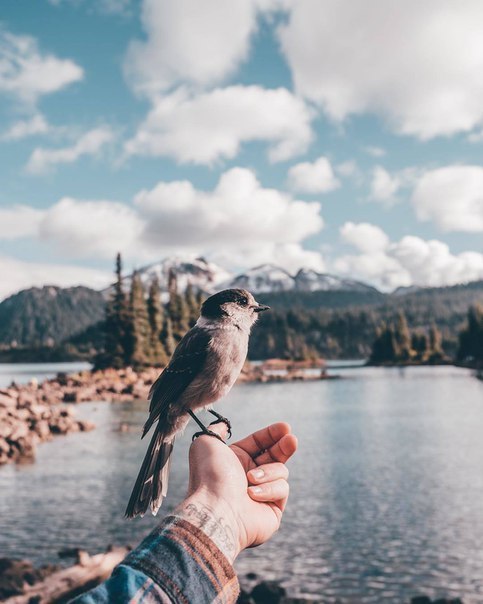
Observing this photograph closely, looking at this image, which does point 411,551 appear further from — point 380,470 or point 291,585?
point 380,470

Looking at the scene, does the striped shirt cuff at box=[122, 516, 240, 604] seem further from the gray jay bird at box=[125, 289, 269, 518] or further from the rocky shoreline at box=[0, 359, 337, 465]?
the rocky shoreline at box=[0, 359, 337, 465]

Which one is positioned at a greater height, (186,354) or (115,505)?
(186,354)

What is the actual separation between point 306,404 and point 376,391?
20955mm

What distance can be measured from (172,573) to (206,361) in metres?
0.85

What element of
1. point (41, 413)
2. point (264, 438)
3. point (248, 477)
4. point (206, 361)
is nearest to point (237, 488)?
point (248, 477)

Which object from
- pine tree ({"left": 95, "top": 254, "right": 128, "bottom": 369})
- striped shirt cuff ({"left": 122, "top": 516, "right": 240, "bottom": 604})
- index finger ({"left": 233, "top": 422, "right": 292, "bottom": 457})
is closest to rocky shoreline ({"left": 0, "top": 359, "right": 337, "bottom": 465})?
pine tree ({"left": 95, "top": 254, "right": 128, "bottom": 369})

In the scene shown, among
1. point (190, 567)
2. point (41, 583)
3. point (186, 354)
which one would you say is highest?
point (186, 354)

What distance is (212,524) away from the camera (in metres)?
2.62

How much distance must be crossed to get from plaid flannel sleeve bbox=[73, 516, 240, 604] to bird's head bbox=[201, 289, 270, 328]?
0.91 meters

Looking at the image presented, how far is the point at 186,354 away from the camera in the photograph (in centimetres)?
251

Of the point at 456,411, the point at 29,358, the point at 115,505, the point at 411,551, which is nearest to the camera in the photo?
the point at 411,551

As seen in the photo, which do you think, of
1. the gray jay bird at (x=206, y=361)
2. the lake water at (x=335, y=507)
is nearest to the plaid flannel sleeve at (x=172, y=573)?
the gray jay bird at (x=206, y=361)

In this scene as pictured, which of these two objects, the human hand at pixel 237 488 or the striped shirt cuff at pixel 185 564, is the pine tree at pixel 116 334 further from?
the striped shirt cuff at pixel 185 564

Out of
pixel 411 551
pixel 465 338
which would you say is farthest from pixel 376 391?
pixel 411 551
